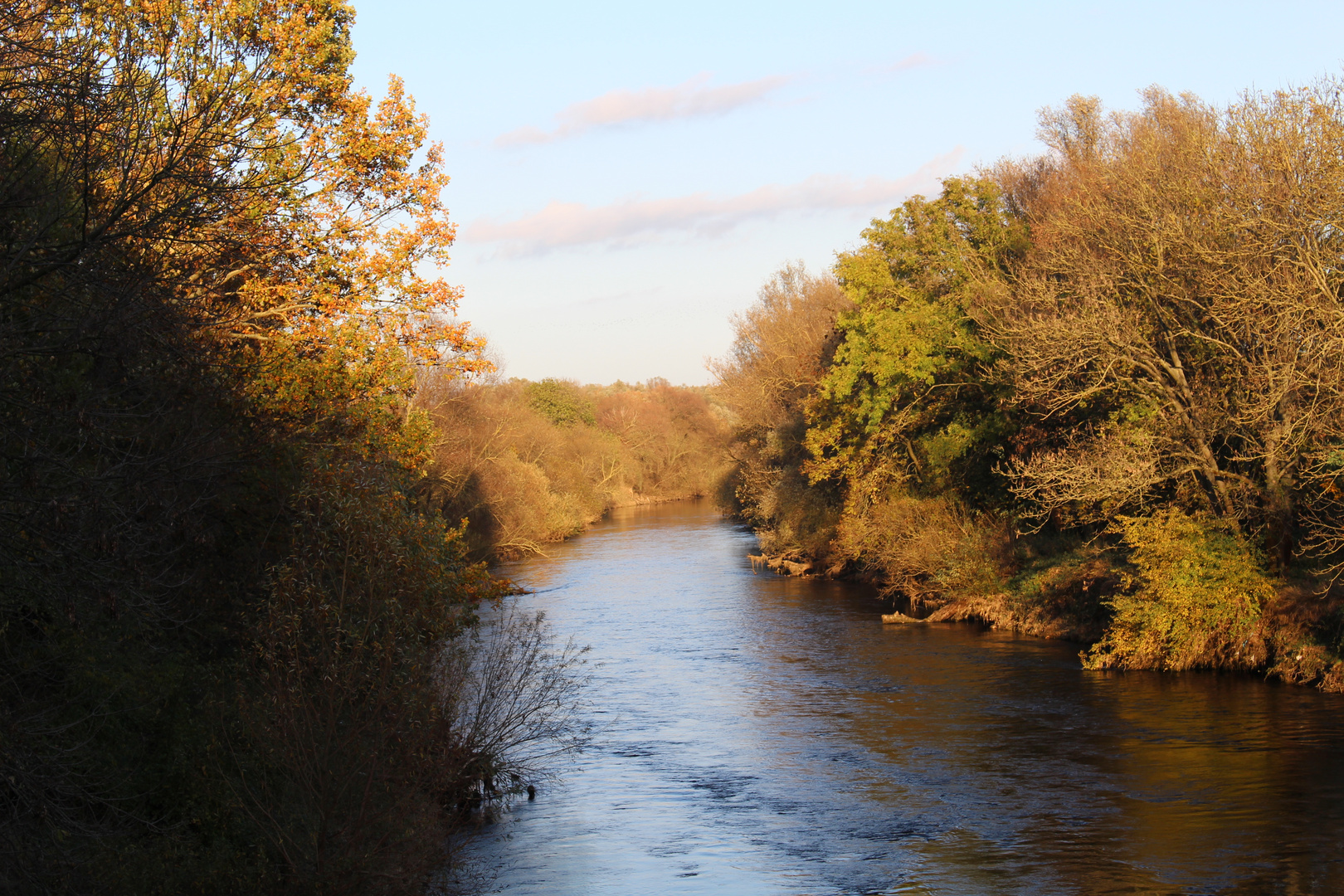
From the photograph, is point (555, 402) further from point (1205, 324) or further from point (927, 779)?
point (927, 779)

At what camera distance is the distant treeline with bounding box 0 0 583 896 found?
26.3 feet

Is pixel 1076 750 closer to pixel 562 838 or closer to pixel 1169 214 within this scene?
pixel 562 838

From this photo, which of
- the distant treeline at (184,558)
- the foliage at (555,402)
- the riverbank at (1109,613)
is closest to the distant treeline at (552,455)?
the foliage at (555,402)

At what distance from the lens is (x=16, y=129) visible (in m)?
7.95

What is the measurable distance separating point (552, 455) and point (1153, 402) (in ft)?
137

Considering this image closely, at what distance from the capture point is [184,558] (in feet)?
40.3

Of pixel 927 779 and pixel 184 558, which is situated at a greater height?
pixel 184 558

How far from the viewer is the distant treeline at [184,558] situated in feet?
26.3

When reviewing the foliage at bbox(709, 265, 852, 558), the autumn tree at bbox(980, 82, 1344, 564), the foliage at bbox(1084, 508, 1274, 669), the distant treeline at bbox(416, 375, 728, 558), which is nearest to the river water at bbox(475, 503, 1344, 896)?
the foliage at bbox(1084, 508, 1274, 669)

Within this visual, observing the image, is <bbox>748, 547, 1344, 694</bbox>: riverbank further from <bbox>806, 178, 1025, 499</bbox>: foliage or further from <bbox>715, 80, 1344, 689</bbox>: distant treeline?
<bbox>806, 178, 1025, 499</bbox>: foliage

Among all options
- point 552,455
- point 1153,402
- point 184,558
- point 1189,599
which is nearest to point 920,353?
point 1153,402

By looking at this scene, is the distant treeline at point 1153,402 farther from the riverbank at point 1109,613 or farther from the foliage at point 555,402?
the foliage at point 555,402

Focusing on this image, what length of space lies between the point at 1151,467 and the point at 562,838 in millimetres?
13625

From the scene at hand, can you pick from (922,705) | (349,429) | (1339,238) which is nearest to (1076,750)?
(922,705)
